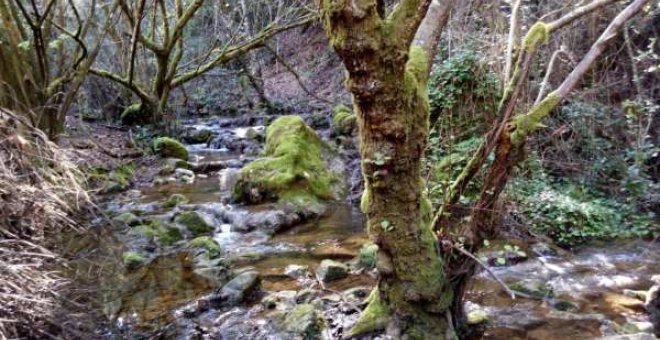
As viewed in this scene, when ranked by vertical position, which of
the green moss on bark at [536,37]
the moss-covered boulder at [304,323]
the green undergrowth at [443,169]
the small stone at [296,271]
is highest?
the green moss on bark at [536,37]

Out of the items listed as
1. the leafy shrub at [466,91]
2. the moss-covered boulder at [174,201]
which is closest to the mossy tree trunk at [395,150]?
the leafy shrub at [466,91]

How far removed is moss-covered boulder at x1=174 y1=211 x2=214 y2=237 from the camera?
687 cm

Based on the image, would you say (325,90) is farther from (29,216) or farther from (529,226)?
(29,216)

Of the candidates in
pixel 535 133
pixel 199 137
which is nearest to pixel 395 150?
pixel 535 133

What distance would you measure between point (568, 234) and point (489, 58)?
2635 millimetres

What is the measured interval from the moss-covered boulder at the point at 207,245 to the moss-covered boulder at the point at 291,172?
1645mm

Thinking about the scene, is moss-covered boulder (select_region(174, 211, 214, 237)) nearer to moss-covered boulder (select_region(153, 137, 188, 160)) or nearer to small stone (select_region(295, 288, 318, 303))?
small stone (select_region(295, 288, 318, 303))

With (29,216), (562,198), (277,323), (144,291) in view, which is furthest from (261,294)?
(562,198)

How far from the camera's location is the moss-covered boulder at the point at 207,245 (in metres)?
6.00

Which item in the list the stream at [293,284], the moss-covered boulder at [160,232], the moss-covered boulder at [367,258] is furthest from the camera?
the moss-covered boulder at [160,232]

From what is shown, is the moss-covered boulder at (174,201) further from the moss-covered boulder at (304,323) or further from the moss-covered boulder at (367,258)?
the moss-covered boulder at (304,323)

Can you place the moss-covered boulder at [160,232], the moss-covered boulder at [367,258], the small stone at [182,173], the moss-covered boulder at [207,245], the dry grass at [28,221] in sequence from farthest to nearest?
1. the small stone at [182,173]
2. the moss-covered boulder at [160,232]
3. the moss-covered boulder at [207,245]
4. the moss-covered boulder at [367,258]
5. the dry grass at [28,221]

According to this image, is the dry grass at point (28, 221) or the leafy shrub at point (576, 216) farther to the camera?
the leafy shrub at point (576, 216)

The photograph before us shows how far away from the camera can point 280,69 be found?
2141 cm
